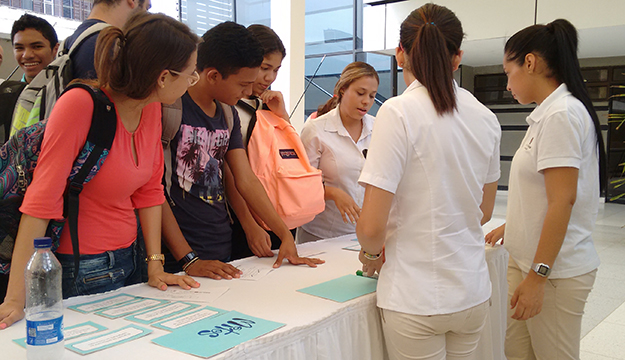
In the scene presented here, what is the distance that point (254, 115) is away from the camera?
→ 203 cm

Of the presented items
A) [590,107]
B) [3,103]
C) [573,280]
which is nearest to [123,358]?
[573,280]

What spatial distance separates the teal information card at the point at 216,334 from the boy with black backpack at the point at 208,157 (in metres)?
0.39

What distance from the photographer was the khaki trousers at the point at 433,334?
1.19 metres

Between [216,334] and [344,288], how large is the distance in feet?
1.59

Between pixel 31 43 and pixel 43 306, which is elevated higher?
pixel 31 43

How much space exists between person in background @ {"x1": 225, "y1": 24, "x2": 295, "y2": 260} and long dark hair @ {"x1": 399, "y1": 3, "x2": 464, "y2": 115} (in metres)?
0.78

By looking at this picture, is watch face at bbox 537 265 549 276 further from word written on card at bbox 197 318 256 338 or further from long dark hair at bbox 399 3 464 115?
word written on card at bbox 197 318 256 338

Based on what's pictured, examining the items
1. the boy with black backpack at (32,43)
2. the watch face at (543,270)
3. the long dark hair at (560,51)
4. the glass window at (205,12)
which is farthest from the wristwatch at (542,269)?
the glass window at (205,12)

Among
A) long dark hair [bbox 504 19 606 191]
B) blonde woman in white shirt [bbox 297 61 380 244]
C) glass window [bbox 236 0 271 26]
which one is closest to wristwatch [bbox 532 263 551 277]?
long dark hair [bbox 504 19 606 191]

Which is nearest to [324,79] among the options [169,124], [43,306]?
[169,124]

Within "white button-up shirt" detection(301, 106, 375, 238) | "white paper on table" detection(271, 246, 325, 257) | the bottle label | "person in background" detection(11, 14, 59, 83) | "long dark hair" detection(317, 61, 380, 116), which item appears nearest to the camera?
the bottle label

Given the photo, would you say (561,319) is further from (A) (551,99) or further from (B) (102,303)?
(B) (102,303)

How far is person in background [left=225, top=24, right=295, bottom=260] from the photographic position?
1.90 meters

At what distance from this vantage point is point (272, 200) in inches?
77.5
